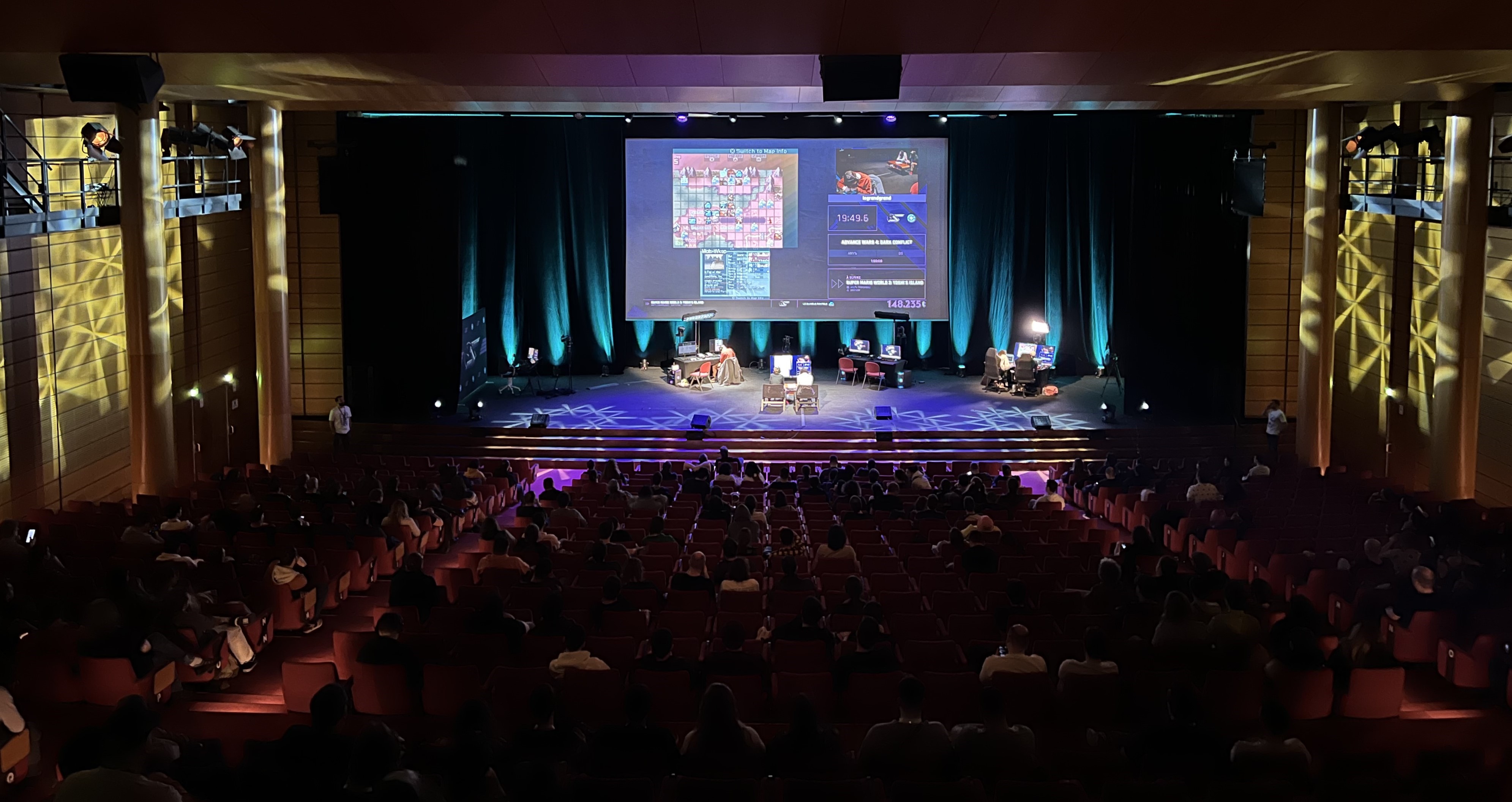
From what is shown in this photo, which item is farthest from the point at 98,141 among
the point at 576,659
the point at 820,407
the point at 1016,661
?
the point at 1016,661

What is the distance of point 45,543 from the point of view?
10.7m

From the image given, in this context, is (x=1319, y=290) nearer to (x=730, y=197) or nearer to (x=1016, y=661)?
(x=730, y=197)

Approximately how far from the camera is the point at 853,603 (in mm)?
8633

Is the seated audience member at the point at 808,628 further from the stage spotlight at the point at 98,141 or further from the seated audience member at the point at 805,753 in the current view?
the stage spotlight at the point at 98,141

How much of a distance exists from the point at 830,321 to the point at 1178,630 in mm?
17017

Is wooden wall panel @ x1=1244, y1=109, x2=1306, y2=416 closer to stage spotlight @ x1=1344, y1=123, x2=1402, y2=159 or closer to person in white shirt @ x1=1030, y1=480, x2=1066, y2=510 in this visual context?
stage spotlight @ x1=1344, y1=123, x2=1402, y2=159

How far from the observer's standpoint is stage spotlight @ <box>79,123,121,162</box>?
1387cm

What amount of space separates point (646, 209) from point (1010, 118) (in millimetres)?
6601

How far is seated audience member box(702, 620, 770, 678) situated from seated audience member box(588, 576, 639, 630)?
124cm

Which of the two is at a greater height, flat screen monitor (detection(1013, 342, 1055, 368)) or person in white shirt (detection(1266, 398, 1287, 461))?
flat screen monitor (detection(1013, 342, 1055, 368))

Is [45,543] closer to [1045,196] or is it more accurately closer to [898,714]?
[898,714]

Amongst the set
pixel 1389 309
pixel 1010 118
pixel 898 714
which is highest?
pixel 1010 118

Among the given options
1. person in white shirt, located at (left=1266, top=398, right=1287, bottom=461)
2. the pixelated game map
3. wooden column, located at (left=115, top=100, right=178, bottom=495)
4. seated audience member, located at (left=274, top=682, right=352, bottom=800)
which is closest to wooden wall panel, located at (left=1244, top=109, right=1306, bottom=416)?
person in white shirt, located at (left=1266, top=398, right=1287, bottom=461)

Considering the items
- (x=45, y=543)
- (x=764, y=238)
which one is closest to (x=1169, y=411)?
(x=764, y=238)
